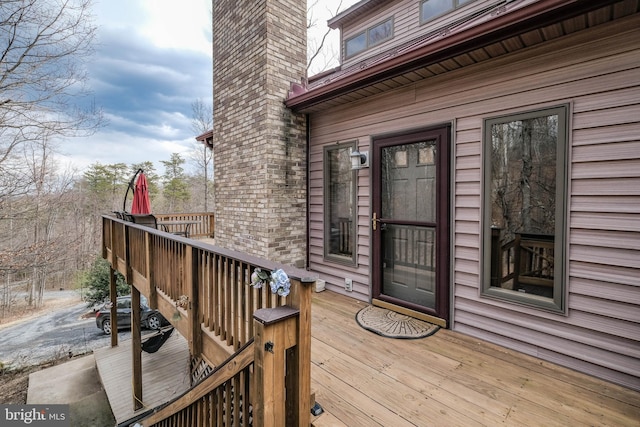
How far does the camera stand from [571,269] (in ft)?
7.73

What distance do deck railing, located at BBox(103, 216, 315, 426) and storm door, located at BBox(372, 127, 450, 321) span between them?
192cm

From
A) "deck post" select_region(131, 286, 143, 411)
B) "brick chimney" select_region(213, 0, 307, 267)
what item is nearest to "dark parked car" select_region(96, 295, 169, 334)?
"deck post" select_region(131, 286, 143, 411)

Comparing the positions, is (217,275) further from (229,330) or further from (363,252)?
(363,252)

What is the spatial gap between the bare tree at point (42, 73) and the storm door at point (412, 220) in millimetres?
8236

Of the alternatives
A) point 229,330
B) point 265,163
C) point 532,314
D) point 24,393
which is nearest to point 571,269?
point 532,314

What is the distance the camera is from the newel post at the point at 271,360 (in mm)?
1384

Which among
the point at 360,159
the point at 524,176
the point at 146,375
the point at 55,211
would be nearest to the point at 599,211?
the point at 524,176

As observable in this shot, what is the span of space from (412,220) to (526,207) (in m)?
1.12

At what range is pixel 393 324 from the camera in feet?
10.5

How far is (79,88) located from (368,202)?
8667mm

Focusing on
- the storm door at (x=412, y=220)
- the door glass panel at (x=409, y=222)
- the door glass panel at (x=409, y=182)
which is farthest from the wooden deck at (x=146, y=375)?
the door glass panel at (x=409, y=182)

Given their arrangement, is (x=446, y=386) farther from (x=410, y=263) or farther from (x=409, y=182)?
(x=409, y=182)

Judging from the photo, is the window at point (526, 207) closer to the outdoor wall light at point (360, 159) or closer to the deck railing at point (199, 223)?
the outdoor wall light at point (360, 159)

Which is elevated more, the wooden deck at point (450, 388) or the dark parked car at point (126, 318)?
the wooden deck at point (450, 388)
